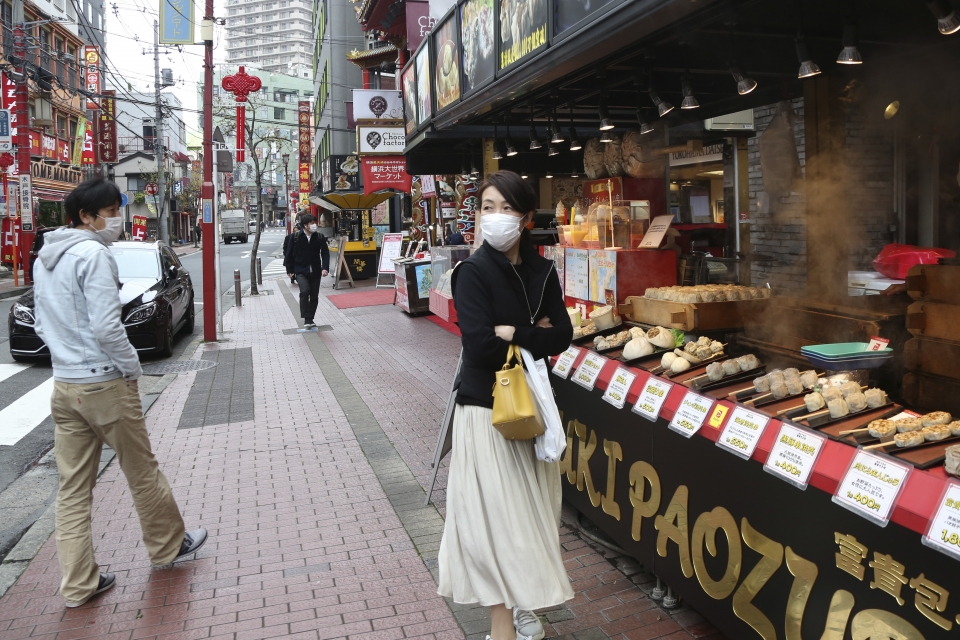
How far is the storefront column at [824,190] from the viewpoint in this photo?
19.3 ft

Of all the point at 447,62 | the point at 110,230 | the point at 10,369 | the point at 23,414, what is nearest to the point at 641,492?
the point at 110,230

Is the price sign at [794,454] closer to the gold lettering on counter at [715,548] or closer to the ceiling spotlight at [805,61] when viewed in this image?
the gold lettering on counter at [715,548]

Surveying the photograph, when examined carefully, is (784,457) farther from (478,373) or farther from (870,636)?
(478,373)

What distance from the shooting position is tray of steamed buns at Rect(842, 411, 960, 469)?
8.04ft

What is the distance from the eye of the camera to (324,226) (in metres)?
49.6

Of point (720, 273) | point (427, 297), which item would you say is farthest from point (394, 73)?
point (720, 273)

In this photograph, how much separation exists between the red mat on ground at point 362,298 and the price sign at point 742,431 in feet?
48.8

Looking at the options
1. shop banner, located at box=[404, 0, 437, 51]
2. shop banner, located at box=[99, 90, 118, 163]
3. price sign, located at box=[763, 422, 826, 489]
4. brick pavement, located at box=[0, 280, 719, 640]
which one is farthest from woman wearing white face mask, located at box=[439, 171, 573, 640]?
shop banner, located at box=[99, 90, 118, 163]

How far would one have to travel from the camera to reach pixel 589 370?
170 inches

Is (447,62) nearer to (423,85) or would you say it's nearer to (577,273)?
(423,85)

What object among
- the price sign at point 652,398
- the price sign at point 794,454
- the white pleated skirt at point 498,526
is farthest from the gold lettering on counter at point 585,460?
the price sign at point 794,454

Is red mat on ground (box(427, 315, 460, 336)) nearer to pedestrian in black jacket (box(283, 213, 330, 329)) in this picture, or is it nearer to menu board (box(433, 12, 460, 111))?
pedestrian in black jacket (box(283, 213, 330, 329))

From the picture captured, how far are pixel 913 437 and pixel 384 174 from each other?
59.5ft

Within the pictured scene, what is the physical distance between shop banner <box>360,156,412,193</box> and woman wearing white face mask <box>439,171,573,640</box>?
54.9 ft
